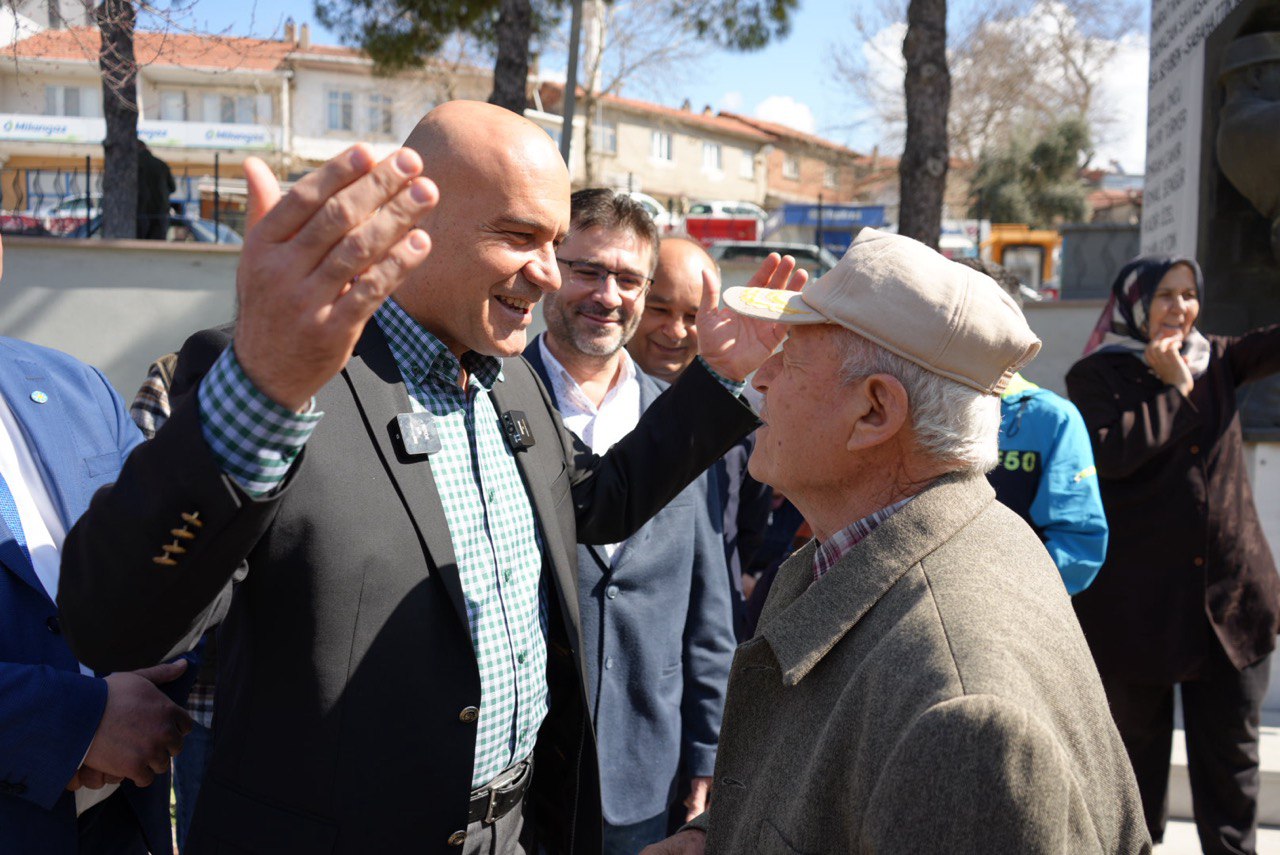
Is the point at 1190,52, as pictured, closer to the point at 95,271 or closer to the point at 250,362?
the point at 250,362

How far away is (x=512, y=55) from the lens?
9789 millimetres

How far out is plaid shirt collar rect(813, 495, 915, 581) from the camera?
5.84ft

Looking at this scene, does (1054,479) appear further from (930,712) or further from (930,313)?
(930,712)

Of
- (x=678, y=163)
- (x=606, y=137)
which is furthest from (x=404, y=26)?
(x=678, y=163)

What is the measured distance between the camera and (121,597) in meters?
1.32

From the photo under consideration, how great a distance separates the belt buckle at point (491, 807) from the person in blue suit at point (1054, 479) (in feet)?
7.02

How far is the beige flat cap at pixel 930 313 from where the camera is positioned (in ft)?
5.49

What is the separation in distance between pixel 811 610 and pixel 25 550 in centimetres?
140

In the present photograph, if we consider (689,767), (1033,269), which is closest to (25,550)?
(689,767)

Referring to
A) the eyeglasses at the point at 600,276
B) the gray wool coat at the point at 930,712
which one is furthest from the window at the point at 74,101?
the gray wool coat at the point at 930,712

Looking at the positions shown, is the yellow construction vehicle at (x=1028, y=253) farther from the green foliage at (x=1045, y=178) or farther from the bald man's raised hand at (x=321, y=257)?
the bald man's raised hand at (x=321, y=257)

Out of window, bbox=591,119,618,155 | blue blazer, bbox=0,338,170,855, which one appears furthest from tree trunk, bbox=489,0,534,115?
window, bbox=591,119,618,155

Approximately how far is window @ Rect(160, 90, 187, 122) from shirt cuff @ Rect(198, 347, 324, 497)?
51438 mm

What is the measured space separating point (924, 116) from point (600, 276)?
24.6 feet
